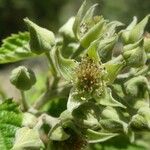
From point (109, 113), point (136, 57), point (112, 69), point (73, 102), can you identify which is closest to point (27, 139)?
point (73, 102)

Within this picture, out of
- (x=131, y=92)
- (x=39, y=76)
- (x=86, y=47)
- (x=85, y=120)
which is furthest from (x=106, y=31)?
(x=39, y=76)

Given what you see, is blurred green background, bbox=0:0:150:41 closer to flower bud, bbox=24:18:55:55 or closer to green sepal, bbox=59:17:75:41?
green sepal, bbox=59:17:75:41

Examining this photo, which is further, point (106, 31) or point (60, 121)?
point (106, 31)

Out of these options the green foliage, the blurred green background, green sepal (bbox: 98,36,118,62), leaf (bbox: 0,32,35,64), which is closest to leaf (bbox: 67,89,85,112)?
the green foliage

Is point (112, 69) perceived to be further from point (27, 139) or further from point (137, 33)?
point (27, 139)

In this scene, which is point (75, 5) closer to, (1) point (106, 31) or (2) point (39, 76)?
(2) point (39, 76)

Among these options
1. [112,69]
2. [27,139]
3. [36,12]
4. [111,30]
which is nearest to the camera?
[27,139]

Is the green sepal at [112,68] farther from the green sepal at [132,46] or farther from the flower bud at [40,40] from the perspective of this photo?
the flower bud at [40,40]
